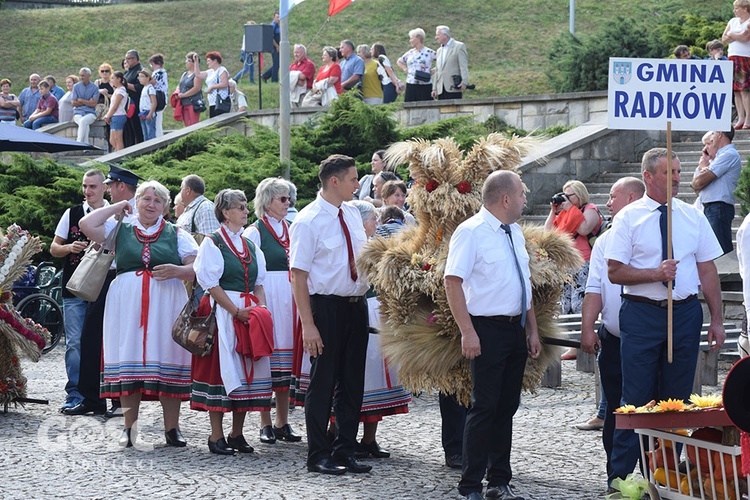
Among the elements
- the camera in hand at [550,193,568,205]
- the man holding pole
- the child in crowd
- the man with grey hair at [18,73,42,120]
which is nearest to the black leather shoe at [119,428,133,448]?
the man holding pole

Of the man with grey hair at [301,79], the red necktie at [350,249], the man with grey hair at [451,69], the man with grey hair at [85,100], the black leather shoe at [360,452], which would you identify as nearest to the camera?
the red necktie at [350,249]

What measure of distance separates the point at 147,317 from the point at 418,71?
12969mm

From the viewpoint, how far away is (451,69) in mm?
20766

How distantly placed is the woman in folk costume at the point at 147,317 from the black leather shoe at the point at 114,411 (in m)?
1.08

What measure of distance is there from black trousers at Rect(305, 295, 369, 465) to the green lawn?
2768 cm

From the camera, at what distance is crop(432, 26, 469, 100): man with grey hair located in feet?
67.7

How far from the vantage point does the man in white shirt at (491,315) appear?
264 inches

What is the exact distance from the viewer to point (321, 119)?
19.2m

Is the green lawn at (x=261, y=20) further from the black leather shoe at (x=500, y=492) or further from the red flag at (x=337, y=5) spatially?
the black leather shoe at (x=500, y=492)

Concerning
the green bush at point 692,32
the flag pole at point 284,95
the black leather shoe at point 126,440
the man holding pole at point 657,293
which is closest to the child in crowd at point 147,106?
the flag pole at point 284,95

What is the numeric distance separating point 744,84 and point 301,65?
33.8 ft

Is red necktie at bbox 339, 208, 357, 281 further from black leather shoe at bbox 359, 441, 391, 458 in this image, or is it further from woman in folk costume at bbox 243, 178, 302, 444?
woman in folk costume at bbox 243, 178, 302, 444

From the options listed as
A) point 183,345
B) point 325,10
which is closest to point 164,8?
point 325,10

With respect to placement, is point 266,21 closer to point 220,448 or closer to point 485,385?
point 220,448
